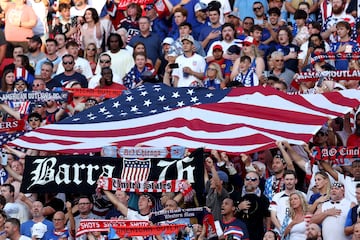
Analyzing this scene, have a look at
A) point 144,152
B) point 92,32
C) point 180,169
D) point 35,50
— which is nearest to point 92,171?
point 144,152

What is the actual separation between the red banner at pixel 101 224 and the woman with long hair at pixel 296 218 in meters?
1.92

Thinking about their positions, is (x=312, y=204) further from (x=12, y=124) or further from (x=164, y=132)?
(x=12, y=124)

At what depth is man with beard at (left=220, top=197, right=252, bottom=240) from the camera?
21688 mm

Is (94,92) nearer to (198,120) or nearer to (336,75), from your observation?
(198,120)

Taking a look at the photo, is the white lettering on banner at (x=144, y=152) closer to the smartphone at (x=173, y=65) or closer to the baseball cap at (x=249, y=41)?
the smartphone at (x=173, y=65)

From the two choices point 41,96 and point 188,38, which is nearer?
point 41,96

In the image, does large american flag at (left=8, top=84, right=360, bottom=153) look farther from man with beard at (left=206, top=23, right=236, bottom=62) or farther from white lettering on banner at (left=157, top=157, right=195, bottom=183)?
man with beard at (left=206, top=23, right=236, bottom=62)

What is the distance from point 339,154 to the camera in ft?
72.3

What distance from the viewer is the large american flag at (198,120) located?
23766 millimetres

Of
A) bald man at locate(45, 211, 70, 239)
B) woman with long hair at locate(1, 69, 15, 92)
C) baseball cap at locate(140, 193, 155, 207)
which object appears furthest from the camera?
woman with long hair at locate(1, 69, 15, 92)

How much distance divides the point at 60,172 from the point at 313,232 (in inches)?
153

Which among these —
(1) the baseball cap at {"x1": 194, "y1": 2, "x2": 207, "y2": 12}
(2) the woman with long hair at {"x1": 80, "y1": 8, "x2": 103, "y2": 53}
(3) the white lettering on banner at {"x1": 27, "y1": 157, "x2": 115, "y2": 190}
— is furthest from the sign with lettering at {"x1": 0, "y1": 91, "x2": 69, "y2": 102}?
(1) the baseball cap at {"x1": 194, "y1": 2, "x2": 207, "y2": 12}

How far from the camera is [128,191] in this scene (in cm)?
2208

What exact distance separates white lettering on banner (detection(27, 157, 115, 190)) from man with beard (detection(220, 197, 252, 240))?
1659mm
